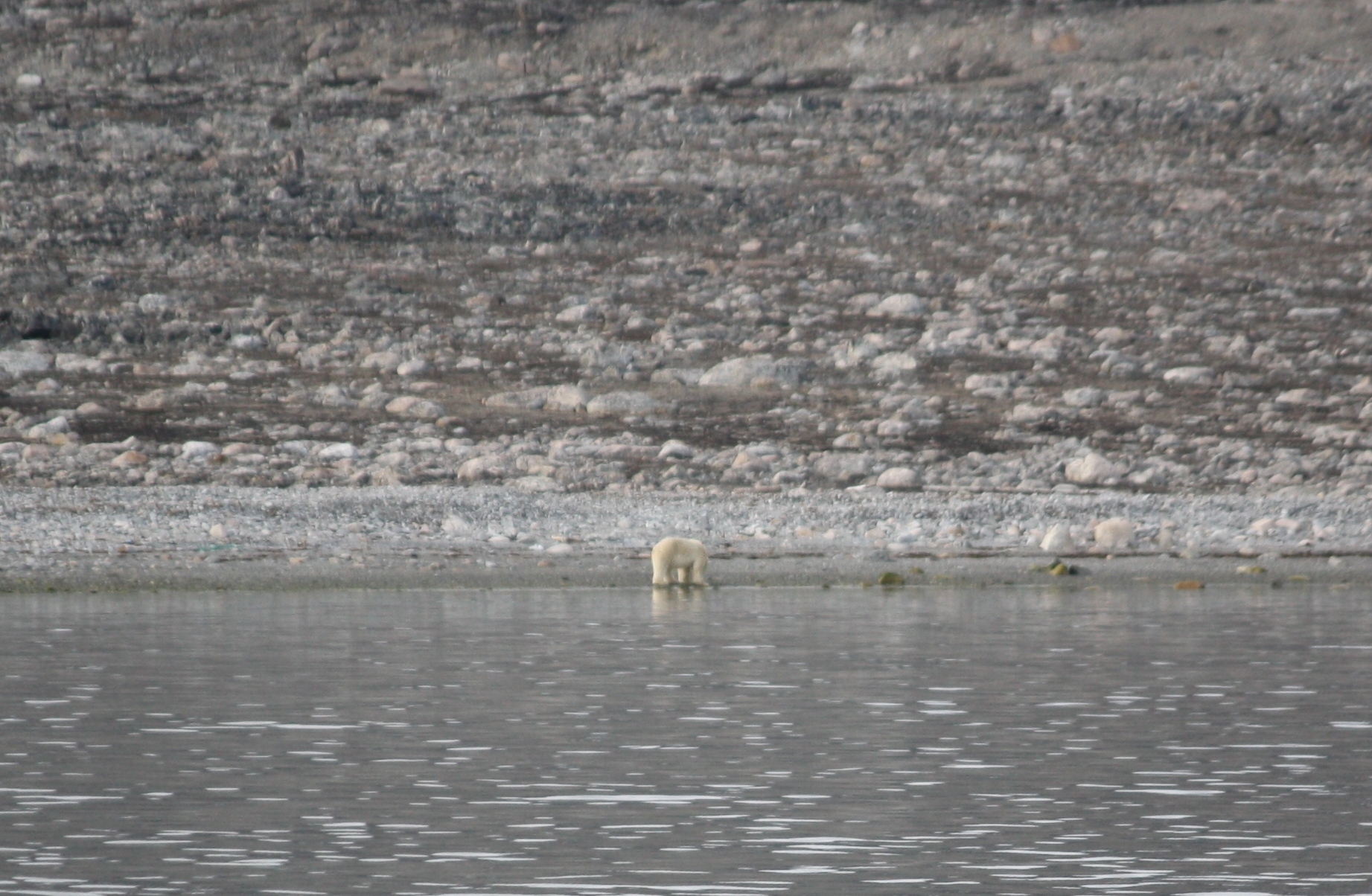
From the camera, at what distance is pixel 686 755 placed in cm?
717

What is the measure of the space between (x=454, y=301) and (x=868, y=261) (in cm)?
596

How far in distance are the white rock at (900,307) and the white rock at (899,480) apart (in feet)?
26.0

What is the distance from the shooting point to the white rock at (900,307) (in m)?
29.0

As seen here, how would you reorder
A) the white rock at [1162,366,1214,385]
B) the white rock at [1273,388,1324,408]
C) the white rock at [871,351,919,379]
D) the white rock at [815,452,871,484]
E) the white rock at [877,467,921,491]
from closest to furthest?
the white rock at [877,467,921,491] < the white rock at [815,452,871,484] < the white rock at [1273,388,1324,408] < the white rock at [871,351,919,379] < the white rock at [1162,366,1214,385]

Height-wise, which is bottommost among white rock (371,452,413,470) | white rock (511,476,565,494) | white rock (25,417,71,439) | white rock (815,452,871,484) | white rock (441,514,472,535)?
white rock (441,514,472,535)

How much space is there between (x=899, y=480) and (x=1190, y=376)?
730cm

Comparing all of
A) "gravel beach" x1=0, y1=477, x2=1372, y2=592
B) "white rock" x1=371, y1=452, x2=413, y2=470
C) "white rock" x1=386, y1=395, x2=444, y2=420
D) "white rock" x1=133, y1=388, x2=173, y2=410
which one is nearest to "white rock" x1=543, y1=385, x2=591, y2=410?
"white rock" x1=386, y1=395, x2=444, y2=420

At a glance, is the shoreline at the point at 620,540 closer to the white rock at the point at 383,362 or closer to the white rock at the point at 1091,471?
the white rock at the point at 1091,471

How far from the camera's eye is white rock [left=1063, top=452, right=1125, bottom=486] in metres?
21.4

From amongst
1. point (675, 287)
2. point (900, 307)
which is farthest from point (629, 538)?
point (675, 287)

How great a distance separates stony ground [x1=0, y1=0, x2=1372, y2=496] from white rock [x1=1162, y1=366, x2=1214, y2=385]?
0.22ft

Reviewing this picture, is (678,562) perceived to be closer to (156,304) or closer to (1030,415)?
(1030,415)

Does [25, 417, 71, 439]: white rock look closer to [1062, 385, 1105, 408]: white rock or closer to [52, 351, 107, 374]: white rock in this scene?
[52, 351, 107, 374]: white rock

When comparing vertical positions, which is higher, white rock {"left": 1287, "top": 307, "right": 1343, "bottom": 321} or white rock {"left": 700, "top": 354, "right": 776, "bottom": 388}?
white rock {"left": 1287, "top": 307, "right": 1343, "bottom": 321}
